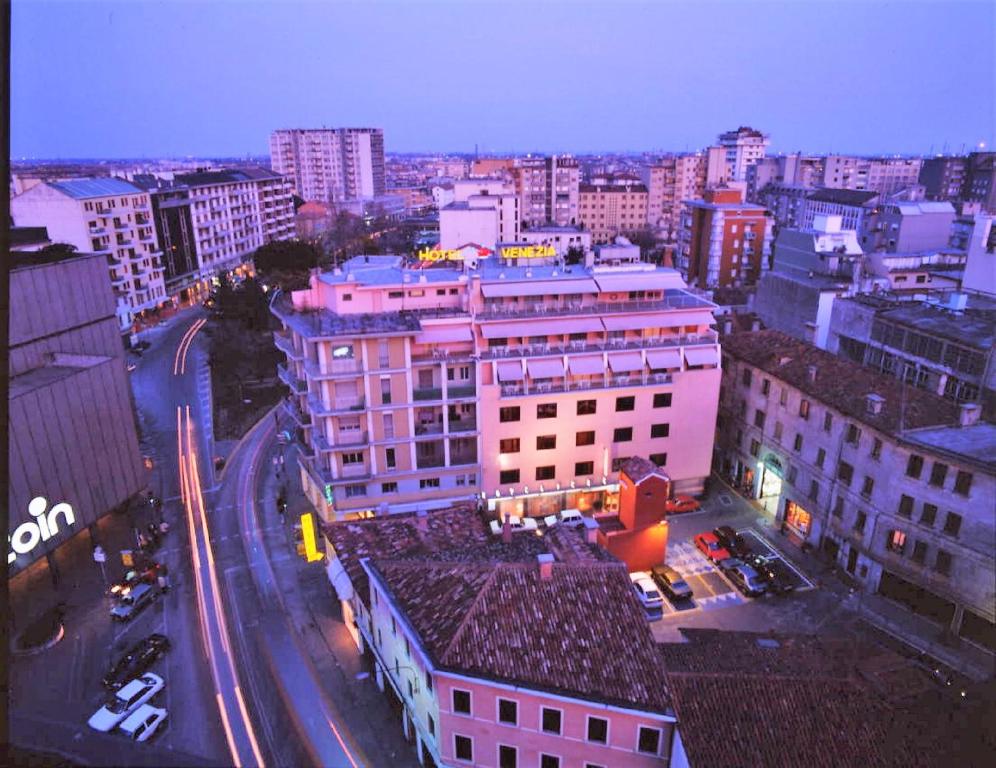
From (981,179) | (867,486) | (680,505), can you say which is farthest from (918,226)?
(981,179)

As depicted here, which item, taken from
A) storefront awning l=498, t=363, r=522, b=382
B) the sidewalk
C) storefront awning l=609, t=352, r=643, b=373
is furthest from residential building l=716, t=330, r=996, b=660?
the sidewalk

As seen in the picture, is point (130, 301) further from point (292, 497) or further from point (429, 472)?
point (429, 472)

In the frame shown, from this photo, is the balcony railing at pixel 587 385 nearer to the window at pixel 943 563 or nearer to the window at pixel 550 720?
the window at pixel 943 563

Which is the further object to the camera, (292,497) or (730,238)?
(730,238)

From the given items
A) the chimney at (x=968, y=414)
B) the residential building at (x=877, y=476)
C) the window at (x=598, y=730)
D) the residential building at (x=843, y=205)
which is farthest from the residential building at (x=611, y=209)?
the window at (x=598, y=730)

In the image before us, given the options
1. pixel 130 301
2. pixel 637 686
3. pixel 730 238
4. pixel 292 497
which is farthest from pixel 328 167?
pixel 637 686

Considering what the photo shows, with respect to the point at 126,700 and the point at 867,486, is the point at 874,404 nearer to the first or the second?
the point at 867,486
